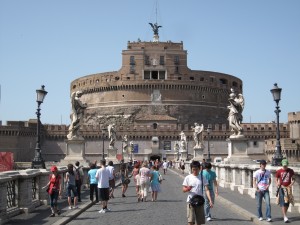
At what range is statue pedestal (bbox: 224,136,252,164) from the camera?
17.8 meters

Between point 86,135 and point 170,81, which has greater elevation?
point 170,81

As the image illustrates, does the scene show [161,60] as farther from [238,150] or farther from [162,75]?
[238,150]

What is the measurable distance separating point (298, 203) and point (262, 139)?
69254 millimetres

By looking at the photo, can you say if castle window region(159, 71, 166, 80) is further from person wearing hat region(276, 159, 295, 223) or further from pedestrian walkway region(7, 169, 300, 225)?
person wearing hat region(276, 159, 295, 223)

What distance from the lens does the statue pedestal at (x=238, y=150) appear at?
1781cm

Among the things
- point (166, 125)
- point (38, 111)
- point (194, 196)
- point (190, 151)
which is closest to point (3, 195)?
point (194, 196)

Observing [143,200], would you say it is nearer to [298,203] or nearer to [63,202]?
[63,202]

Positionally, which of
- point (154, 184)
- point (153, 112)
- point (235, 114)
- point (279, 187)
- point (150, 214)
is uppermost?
point (153, 112)

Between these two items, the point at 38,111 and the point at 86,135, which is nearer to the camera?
the point at 38,111

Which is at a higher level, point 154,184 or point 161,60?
point 161,60

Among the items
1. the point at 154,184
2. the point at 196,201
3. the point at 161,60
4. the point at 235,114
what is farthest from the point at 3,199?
the point at 161,60

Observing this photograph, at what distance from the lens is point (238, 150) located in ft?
59.1

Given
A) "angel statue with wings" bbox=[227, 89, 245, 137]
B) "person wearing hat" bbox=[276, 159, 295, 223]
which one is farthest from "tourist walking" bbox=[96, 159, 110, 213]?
"angel statue with wings" bbox=[227, 89, 245, 137]

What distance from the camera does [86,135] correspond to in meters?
76.6
